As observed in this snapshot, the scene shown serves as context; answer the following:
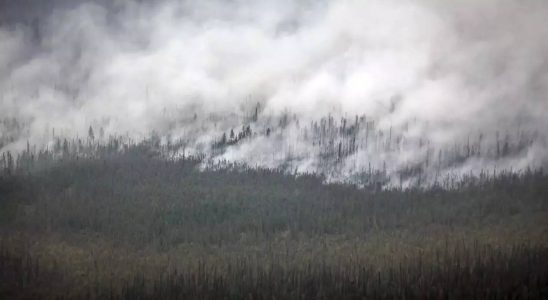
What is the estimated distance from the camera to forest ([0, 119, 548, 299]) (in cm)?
1153

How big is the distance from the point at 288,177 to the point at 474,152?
4269 mm

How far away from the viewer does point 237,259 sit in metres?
12.1

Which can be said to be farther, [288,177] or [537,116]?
[288,177]

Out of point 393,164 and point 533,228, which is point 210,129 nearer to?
→ point 393,164

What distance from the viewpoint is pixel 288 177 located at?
15039mm

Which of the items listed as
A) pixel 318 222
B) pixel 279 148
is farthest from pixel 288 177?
pixel 318 222

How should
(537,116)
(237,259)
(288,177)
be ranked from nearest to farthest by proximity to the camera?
(537,116), (237,259), (288,177)

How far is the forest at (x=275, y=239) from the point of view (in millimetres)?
11531

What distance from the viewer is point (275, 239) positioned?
40.3 feet

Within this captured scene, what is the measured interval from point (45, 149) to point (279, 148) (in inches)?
211

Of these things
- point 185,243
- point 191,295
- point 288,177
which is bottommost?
point 191,295

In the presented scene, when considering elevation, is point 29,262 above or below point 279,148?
below

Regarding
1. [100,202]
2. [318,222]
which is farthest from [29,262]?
[318,222]

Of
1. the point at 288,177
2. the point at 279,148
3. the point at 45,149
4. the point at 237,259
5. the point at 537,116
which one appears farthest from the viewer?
the point at 279,148
